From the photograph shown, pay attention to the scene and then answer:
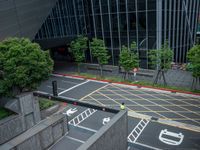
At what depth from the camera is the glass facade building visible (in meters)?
34.2

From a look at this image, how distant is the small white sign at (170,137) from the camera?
18094 millimetres

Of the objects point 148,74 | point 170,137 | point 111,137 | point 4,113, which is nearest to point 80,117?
point 4,113

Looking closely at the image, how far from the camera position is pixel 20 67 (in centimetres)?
2077

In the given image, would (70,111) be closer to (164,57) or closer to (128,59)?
(128,59)

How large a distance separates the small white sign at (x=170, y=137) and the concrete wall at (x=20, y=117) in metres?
12.3

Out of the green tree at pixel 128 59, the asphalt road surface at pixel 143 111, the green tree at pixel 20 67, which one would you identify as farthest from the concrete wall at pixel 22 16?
the green tree at pixel 128 59

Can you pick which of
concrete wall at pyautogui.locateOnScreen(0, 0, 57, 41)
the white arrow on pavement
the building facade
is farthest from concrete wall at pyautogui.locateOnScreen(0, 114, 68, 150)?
the building facade

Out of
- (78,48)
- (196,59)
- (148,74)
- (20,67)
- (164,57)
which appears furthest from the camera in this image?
(78,48)

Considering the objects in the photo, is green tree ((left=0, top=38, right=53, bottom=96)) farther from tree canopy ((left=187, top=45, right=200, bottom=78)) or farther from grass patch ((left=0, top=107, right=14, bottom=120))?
tree canopy ((left=187, top=45, right=200, bottom=78))

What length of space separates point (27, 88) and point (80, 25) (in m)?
22.7

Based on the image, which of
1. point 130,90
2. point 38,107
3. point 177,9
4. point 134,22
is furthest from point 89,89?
point 177,9

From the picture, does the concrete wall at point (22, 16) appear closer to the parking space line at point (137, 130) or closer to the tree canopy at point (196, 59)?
the parking space line at point (137, 130)

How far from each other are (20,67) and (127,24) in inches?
824

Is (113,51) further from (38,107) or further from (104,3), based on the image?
(38,107)
